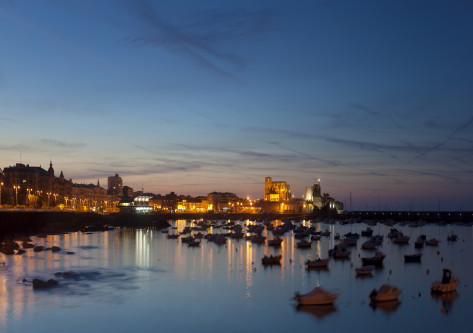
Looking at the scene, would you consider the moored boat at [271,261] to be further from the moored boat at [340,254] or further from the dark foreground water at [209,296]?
the moored boat at [340,254]

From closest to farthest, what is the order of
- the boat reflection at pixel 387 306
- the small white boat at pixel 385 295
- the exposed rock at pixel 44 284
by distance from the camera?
1. the boat reflection at pixel 387 306
2. the small white boat at pixel 385 295
3. the exposed rock at pixel 44 284

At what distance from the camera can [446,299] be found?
4481cm

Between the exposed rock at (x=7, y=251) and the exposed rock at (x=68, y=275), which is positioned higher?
the exposed rock at (x=7, y=251)

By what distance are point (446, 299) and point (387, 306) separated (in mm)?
6782

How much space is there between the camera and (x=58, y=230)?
132 meters

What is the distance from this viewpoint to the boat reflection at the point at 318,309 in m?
39.0

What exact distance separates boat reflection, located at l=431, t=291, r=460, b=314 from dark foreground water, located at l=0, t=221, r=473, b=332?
0.16 m

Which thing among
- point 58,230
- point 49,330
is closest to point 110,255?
point 49,330

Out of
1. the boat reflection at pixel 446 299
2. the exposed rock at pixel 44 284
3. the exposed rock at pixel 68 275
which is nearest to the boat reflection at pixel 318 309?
the boat reflection at pixel 446 299

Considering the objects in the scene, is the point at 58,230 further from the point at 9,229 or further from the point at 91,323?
the point at 91,323

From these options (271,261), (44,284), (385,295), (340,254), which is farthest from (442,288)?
(44,284)

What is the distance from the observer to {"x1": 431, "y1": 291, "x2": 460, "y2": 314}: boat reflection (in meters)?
41.7

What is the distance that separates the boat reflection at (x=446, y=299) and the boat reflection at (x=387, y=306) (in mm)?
3543

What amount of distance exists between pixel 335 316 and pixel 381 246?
57.7 m
